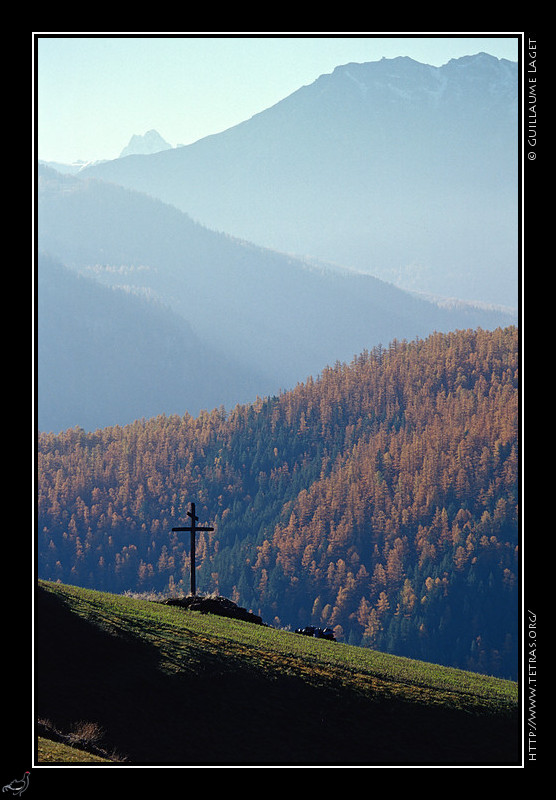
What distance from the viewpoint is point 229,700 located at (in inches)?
867

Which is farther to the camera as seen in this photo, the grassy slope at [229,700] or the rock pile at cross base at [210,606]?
the rock pile at cross base at [210,606]

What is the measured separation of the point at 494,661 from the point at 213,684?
182 m

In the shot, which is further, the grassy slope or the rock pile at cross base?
the rock pile at cross base

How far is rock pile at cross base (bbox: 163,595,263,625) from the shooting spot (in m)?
31.8

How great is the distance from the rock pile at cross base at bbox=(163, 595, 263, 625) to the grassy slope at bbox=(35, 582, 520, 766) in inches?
132

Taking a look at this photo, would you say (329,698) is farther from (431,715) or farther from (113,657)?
(113,657)

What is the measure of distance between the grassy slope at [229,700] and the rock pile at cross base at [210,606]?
11.0ft

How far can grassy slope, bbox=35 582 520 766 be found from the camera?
19891 millimetres

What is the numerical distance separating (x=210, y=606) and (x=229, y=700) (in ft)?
33.4

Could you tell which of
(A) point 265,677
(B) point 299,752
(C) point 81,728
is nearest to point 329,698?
(A) point 265,677

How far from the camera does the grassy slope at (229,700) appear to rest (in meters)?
19.9

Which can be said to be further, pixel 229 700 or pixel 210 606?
pixel 210 606

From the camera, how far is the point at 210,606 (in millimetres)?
32125
